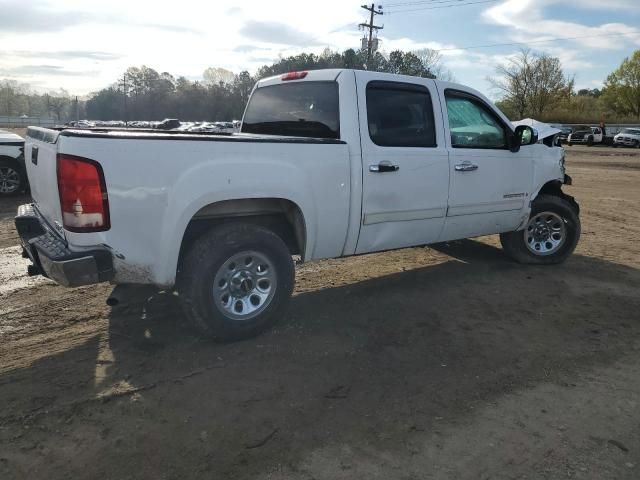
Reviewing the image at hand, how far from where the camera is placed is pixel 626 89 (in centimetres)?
6931

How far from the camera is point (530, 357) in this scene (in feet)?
12.7

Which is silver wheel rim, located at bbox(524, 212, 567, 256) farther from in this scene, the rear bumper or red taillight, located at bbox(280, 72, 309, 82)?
the rear bumper

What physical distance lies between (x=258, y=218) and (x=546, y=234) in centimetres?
391

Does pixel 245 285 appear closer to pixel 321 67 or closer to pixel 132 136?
pixel 132 136

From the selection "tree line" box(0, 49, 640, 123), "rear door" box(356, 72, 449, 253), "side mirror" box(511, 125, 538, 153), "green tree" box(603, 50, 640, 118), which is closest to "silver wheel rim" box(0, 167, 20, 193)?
"rear door" box(356, 72, 449, 253)

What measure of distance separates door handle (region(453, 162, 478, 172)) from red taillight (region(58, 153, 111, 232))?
128 inches

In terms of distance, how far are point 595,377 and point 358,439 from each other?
1.88m

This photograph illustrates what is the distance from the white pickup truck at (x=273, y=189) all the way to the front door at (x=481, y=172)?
2cm

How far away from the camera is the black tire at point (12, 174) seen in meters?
10.2

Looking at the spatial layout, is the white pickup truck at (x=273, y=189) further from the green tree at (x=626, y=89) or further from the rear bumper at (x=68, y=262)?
the green tree at (x=626, y=89)

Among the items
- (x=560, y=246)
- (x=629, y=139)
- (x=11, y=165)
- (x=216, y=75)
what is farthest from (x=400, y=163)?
(x=216, y=75)

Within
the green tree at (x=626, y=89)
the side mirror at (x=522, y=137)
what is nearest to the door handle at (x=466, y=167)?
the side mirror at (x=522, y=137)

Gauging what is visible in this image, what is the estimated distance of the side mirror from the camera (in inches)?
218

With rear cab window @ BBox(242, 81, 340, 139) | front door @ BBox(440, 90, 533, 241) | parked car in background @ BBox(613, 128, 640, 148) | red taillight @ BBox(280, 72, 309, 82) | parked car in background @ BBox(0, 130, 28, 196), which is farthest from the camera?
parked car in background @ BBox(613, 128, 640, 148)
